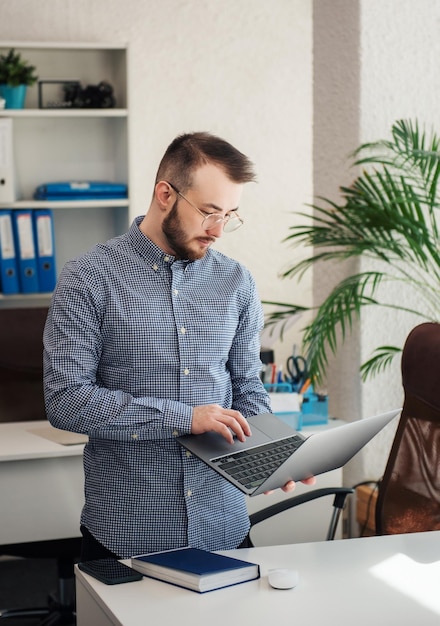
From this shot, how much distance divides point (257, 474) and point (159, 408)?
0.23 m

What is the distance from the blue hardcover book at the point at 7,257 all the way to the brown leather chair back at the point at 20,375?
0.91 meters

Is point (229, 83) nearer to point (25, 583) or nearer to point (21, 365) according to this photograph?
point (21, 365)

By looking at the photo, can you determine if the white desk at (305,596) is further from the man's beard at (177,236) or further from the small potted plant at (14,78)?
the small potted plant at (14,78)

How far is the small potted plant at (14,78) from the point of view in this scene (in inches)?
164

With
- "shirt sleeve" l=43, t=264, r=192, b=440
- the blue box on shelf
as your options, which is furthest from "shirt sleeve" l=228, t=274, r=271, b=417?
the blue box on shelf

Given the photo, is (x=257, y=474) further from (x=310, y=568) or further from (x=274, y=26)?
(x=274, y=26)

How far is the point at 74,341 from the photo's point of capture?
178cm

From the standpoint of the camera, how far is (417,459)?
2346mm

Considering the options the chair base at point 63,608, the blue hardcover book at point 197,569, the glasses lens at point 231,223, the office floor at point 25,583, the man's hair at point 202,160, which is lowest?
the office floor at point 25,583

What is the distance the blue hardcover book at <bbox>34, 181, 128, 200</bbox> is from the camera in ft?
14.1

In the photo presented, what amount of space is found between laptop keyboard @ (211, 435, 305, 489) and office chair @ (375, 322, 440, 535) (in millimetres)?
562

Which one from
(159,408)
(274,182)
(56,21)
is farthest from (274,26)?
(159,408)

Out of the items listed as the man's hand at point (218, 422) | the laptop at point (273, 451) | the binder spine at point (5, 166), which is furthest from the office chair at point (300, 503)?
the binder spine at point (5, 166)

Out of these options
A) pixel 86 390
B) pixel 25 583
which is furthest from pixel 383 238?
pixel 25 583
